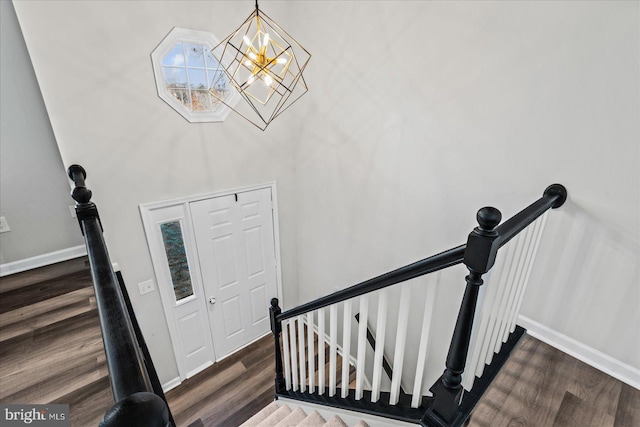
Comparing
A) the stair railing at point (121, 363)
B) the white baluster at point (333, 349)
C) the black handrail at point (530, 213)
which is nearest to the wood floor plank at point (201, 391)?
the white baluster at point (333, 349)

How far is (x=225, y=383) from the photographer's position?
3.51m

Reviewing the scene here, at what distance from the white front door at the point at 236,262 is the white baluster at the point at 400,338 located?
8.42 feet

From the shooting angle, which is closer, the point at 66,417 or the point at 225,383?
the point at 66,417

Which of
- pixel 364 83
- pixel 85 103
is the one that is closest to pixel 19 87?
pixel 85 103

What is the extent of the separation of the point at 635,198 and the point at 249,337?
4150mm

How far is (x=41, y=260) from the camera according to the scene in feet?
8.02

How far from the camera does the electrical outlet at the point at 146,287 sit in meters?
2.88

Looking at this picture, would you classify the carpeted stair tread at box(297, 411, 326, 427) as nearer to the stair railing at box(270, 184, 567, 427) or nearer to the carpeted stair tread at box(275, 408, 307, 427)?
the stair railing at box(270, 184, 567, 427)

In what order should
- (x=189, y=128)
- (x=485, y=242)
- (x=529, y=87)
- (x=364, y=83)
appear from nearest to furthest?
1. (x=485, y=242)
2. (x=529, y=87)
3. (x=364, y=83)
4. (x=189, y=128)

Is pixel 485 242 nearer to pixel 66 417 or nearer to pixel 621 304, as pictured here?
pixel 621 304

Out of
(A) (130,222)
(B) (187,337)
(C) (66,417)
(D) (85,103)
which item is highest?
(D) (85,103)

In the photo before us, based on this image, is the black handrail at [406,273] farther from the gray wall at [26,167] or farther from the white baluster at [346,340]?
the gray wall at [26,167]

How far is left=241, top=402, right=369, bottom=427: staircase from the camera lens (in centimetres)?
167

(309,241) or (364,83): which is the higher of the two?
(364,83)
